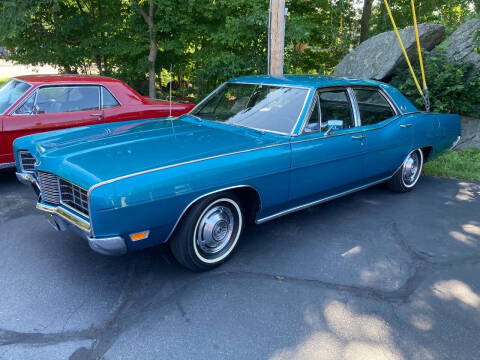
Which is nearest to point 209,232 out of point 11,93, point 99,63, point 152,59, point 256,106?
point 256,106

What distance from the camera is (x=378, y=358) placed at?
101 inches

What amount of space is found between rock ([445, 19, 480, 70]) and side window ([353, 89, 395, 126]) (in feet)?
13.1

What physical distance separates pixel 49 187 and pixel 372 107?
3590 mm

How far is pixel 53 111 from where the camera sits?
5641 mm

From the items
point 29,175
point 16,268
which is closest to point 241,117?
point 29,175

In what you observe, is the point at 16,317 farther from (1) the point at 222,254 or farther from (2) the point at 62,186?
(1) the point at 222,254

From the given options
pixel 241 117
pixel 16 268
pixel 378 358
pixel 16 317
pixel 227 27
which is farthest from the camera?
pixel 227 27

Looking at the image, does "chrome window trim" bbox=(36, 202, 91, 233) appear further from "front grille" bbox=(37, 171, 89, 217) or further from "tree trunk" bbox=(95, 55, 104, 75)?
"tree trunk" bbox=(95, 55, 104, 75)

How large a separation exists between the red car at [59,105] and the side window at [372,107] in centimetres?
319

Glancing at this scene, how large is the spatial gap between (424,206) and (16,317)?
449cm

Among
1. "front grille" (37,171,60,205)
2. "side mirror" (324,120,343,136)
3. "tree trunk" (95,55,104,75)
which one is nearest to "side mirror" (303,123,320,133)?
"side mirror" (324,120,343,136)

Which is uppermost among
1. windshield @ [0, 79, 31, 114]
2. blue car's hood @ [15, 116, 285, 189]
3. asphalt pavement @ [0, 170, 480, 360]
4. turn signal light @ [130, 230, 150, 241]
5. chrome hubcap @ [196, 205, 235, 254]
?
windshield @ [0, 79, 31, 114]

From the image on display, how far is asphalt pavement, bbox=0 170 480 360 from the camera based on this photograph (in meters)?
2.63

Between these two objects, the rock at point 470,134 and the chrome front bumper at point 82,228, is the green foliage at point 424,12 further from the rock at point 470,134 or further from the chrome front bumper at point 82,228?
the chrome front bumper at point 82,228
